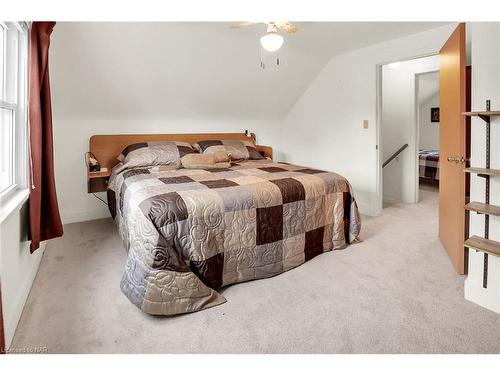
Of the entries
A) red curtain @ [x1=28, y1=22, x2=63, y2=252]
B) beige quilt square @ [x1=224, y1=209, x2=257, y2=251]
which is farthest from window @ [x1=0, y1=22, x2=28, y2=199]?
beige quilt square @ [x1=224, y1=209, x2=257, y2=251]

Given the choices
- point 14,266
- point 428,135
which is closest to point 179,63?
point 14,266

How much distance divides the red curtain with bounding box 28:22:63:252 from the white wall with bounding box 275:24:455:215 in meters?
3.11

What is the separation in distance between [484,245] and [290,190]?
1.18 metres

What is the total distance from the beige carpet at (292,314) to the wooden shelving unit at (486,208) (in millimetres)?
352

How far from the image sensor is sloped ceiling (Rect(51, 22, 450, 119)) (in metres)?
2.92

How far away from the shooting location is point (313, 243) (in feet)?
8.25

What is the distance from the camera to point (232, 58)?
3553 mm

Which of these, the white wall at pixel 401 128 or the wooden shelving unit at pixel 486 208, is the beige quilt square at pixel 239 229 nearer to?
the wooden shelving unit at pixel 486 208

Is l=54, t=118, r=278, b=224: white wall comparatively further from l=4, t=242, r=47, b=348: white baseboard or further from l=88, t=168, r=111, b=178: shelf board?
l=4, t=242, r=47, b=348: white baseboard

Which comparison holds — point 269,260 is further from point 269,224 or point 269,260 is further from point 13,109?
point 13,109

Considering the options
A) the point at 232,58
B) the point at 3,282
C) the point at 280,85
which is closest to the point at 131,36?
the point at 232,58

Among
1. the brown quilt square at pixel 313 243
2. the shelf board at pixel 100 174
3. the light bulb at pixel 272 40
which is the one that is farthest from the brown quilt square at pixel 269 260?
the shelf board at pixel 100 174

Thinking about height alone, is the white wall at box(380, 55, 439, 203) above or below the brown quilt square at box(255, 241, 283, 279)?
above

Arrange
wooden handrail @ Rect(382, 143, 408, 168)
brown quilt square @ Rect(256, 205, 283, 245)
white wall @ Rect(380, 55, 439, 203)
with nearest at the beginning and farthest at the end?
brown quilt square @ Rect(256, 205, 283, 245)
white wall @ Rect(380, 55, 439, 203)
wooden handrail @ Rect(382, 143, 408, 168)
